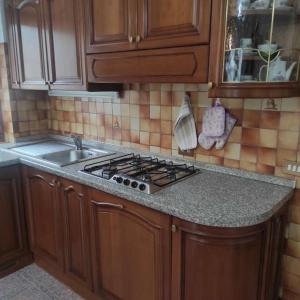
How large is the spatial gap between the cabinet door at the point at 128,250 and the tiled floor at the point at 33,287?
0.42m

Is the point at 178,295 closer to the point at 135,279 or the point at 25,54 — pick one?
the point at 135,279

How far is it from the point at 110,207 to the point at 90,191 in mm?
173

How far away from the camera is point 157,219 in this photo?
1414 millimetres

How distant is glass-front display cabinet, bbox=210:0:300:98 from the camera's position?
1.26 meters

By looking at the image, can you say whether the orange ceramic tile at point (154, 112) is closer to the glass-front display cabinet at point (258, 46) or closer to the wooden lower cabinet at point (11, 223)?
the glass-front display cabinet at point (258, 46)

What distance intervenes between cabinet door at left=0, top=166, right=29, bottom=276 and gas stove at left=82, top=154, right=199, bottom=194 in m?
0.70

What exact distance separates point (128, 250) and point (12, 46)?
1.90 m

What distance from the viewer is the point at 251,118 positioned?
5.34 ft

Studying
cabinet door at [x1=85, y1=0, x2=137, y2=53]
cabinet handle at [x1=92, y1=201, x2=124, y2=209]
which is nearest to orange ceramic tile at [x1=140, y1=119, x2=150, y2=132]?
cabinet door at [x1=85, y1=0, x2=137, y2=53]

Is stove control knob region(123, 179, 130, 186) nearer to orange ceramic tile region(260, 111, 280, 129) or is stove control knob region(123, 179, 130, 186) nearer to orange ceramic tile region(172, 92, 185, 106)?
orange ceramic tile region(172, 92, 185, 106)

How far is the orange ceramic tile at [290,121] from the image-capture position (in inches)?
58.1

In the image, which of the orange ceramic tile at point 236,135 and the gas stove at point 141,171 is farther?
the orange ceramic tile at point 236,135

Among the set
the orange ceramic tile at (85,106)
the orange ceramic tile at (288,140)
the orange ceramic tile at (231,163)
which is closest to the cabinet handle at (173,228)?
the orange ceramic tile at (231,163)

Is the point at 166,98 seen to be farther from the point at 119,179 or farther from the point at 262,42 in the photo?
the point at 262,42
